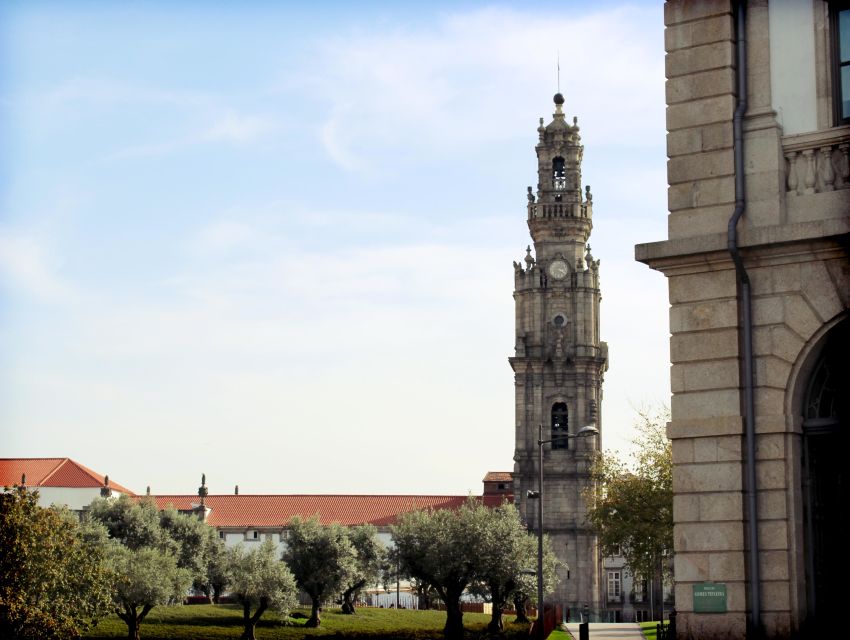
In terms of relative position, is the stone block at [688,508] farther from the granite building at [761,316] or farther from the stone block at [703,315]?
the stone block at [703,315]

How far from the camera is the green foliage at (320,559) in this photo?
83.9m

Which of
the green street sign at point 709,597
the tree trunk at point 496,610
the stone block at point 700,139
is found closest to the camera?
the green street sign at point 709,597

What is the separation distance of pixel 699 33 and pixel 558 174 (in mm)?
99848

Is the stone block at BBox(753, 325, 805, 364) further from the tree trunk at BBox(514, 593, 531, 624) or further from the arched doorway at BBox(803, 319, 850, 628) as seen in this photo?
the tree trunk at BBox(514, 593, 531, 624)

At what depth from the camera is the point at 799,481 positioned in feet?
52.7

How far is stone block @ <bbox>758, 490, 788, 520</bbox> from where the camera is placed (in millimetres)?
15859

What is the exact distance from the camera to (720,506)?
637 inches

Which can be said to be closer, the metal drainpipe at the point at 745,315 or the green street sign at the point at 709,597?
the metal drainpipe at the point at 745,315

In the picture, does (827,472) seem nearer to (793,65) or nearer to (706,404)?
(706,404)

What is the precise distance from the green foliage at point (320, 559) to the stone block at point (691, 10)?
68834mm

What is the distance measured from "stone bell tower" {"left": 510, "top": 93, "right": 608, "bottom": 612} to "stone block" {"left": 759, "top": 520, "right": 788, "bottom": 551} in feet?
304

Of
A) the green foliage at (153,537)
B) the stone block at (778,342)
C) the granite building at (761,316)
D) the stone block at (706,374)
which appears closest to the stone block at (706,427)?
the granite building at (761,316)

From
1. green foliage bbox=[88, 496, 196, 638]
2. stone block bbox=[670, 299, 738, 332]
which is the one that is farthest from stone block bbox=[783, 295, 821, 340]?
green foliage bbox=[88, 496, 196, 638]

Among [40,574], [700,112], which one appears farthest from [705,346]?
[40,574]
